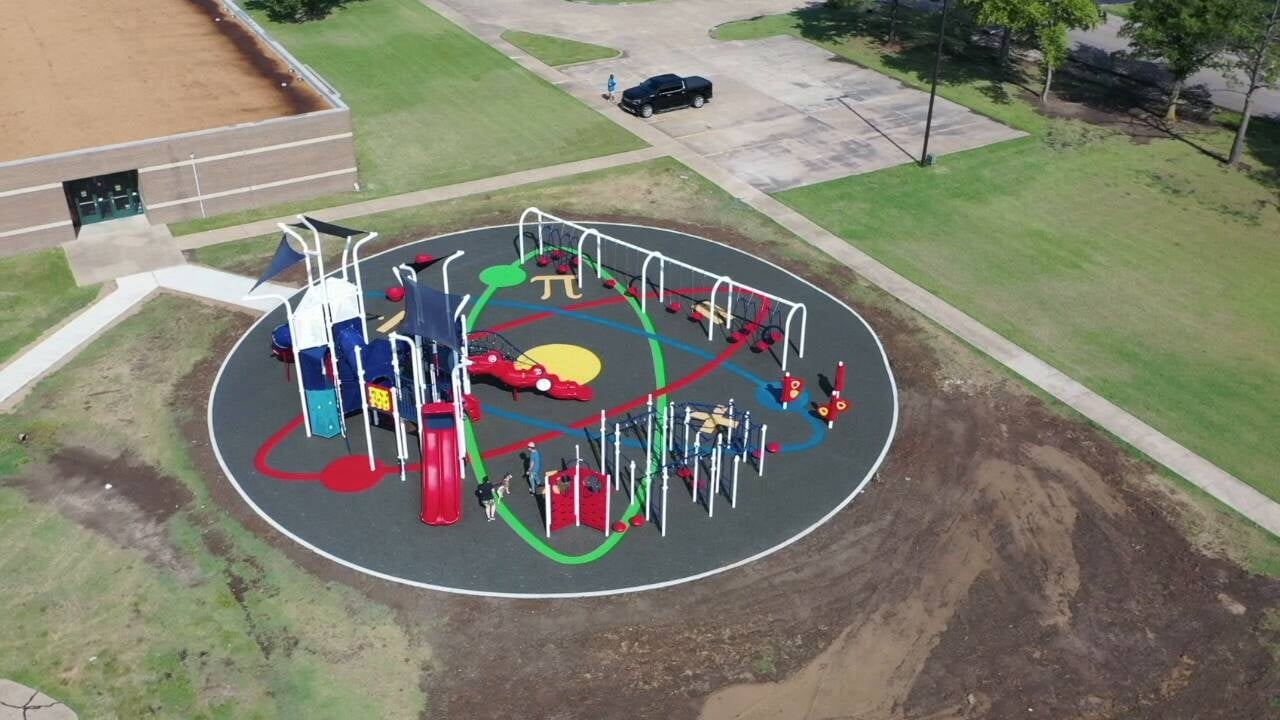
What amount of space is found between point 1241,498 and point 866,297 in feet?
43.0

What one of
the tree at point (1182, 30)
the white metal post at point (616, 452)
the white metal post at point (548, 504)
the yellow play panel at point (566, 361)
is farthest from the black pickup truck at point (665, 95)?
the white metal post at point (548, 504)

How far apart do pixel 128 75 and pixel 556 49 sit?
884 inches

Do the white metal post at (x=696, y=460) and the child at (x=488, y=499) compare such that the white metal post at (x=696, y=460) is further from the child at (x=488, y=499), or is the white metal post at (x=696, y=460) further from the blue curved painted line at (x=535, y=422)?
the child at (x=488, y=499)

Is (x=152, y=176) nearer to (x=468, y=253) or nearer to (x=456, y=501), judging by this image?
(x=468, y=253)

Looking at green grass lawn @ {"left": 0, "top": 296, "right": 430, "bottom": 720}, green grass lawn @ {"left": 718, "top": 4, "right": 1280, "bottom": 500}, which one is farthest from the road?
green grass lawn @ {"left": 0, "top": 296, "right": 430, "bottom": 720}

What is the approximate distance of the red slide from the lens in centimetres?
2577

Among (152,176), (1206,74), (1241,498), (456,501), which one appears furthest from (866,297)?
(1206,74)

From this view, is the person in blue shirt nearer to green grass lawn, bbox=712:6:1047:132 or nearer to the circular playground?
the circular playground

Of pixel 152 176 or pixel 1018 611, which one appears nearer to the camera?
pixel 1018 611

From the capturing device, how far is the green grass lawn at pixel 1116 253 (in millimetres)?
31906

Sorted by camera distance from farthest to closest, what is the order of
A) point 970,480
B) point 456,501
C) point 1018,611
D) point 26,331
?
point 26,331 < point 970,480 < point 456,501 < point 1018,611

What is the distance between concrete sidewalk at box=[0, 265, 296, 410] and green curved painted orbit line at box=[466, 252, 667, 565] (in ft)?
26.9

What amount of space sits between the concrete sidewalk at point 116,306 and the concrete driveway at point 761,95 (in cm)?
2094

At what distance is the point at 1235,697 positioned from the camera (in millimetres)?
22141
